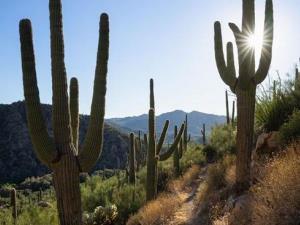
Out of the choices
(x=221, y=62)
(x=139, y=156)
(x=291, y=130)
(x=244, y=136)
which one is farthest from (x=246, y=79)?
(x=139, y=156)

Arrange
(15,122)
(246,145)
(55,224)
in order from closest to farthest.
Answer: (246,145) < (55,224) < (15,122)

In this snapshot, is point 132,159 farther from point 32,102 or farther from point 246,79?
point 32,102

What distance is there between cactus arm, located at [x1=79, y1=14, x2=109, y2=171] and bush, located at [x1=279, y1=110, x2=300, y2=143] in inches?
173

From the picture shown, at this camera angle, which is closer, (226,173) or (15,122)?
(226,173)

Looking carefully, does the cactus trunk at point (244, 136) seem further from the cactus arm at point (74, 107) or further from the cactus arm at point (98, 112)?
the cactus arm at point (74, 107)

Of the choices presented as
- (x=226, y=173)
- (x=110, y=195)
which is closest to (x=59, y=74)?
(x=226, y=173)

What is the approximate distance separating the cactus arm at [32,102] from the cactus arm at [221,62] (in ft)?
15.6

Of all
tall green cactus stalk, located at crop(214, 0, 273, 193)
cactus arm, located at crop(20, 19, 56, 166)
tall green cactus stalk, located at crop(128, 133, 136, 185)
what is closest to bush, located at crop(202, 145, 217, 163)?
tall green cactus stalk, located at crop(128, 133, 136, 185)

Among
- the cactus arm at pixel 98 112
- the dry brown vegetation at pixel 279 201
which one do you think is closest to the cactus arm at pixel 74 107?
the cactus arm at pixel 98 112

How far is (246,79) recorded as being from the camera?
10953 mm

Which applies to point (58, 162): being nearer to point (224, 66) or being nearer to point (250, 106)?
point (250, 106)

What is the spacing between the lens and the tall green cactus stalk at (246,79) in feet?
35.6

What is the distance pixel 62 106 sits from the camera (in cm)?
906

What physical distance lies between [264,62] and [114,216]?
33.0 ft
